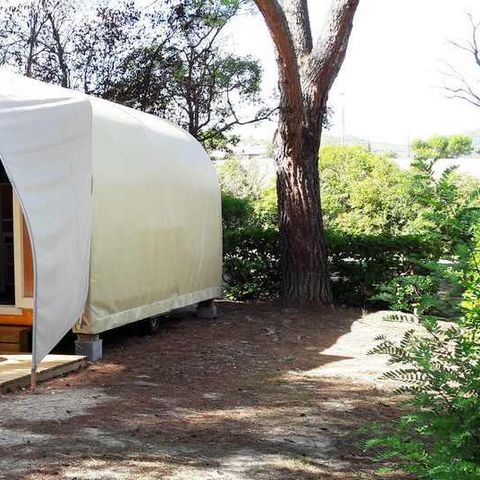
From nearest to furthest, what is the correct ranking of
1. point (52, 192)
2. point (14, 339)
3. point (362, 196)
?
point (52, 192) → point (14, 339) → point (362, 196)

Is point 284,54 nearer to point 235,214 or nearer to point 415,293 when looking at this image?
point 235,214

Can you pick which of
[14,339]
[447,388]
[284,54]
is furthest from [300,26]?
[447,388]

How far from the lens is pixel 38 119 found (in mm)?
5910

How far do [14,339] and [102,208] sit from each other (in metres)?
1.70

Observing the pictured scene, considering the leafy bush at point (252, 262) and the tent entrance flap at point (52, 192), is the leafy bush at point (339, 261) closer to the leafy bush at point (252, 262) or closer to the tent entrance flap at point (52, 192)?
the leafy bush at point (252, 262)

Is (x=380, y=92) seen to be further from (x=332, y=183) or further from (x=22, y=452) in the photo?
(x=22, y=452)

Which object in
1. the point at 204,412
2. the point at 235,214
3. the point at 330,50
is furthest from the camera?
the point at 235,214

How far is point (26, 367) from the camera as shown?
639cm

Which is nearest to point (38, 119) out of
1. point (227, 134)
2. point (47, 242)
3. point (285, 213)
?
point (47, 242)

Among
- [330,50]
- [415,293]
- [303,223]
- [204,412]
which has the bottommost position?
[204,412]

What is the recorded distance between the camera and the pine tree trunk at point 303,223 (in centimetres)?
1064

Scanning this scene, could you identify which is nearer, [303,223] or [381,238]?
[303,223]

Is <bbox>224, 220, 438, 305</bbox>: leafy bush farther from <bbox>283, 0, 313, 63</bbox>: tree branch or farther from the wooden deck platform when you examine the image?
the wooden deck platform

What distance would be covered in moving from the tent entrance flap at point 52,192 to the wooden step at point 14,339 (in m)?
1.13
